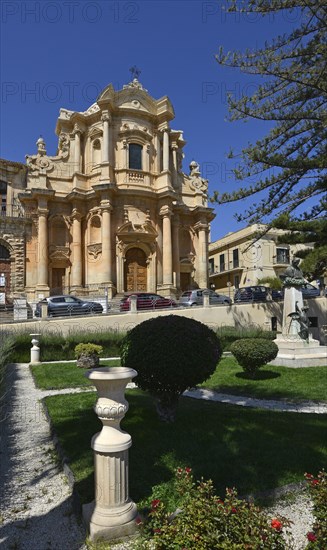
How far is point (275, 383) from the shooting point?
10.9 metres

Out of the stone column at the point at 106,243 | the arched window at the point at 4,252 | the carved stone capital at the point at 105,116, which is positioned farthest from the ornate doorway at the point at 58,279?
the carved stone capital at the point at 105,116

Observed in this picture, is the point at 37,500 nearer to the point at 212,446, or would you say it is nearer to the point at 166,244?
the point at 212,446

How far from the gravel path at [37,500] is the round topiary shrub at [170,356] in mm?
1805

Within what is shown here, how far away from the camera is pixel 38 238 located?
28875 mm

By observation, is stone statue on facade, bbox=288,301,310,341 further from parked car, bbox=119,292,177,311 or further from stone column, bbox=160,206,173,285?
stone column, bbox=160,206,173,285

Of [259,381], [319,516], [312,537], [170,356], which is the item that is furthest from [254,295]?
[312,537]

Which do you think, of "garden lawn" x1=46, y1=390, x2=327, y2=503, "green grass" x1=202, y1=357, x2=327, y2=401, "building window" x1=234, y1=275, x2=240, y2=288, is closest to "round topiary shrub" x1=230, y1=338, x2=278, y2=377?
"green grass" x1=202, y1=357, x2=327, y2=401

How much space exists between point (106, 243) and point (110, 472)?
25422 mm

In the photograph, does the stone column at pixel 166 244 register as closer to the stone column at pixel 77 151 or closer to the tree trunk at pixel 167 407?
the stone column at pixel 77 151

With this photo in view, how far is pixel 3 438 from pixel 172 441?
303 cm

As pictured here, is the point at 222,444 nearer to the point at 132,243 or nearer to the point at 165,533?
the point at 165,533

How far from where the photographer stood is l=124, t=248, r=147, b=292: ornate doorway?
1183 inches

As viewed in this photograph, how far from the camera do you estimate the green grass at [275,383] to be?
31.4 ft

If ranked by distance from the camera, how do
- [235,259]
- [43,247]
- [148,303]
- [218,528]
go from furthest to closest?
[235,259]
[43,247]
[148,303]
[218,528]
